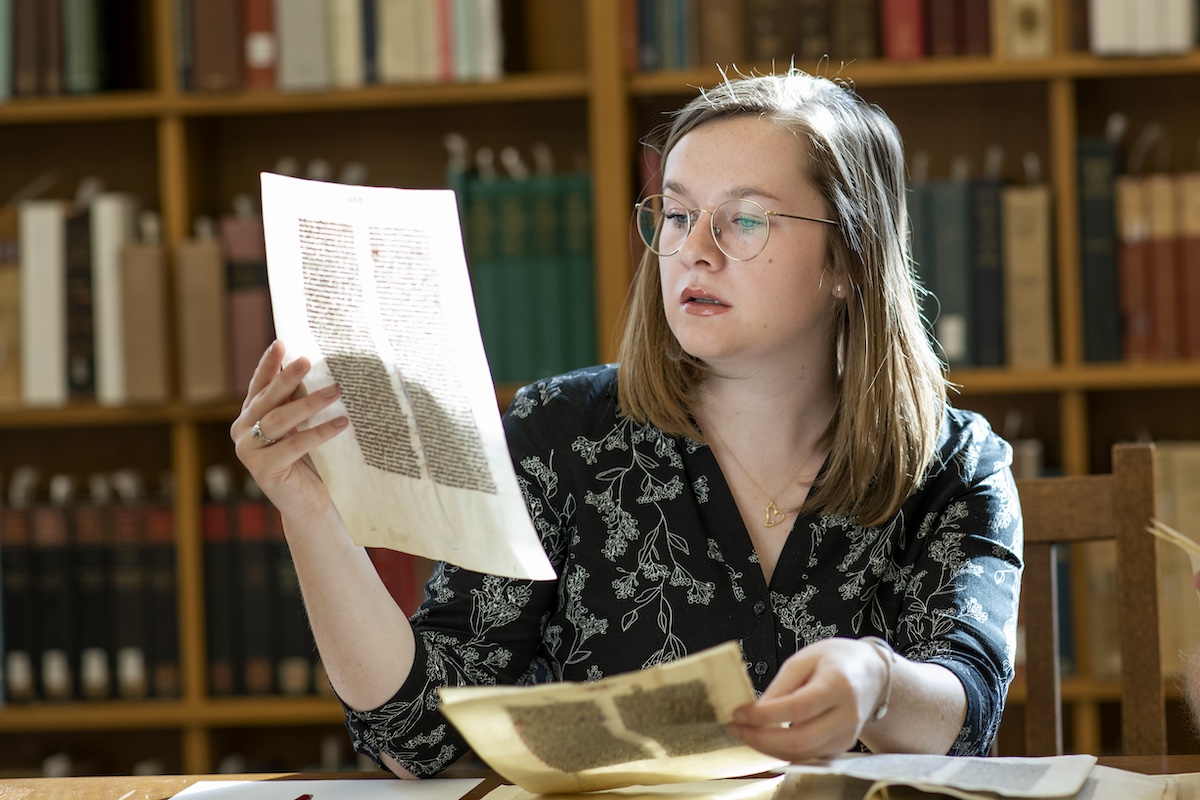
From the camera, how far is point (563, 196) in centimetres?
217

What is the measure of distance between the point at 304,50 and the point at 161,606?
3.31 ft

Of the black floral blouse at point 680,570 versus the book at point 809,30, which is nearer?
the black floral blouse at point 680,570

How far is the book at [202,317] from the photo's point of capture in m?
2.15

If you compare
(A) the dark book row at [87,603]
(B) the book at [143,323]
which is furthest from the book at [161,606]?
(B) the book at [143,323]

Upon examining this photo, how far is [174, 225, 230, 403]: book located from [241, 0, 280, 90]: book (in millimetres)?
294

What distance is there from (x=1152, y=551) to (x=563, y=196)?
49.1 inches

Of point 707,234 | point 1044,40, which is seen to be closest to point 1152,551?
point 707,234

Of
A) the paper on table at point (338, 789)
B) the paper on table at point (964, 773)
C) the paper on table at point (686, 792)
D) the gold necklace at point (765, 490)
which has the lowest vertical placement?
the paper on table at point (338, 789)

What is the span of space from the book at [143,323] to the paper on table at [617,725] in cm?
154

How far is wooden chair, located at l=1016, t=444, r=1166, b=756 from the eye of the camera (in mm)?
1171

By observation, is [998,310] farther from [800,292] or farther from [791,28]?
[800,292]

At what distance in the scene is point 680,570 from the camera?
119 centimetres

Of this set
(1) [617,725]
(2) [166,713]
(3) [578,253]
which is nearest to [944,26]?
(3) [578,253]

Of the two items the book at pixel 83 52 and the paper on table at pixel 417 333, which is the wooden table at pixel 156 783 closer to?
the paper on table at pixel 417 333
